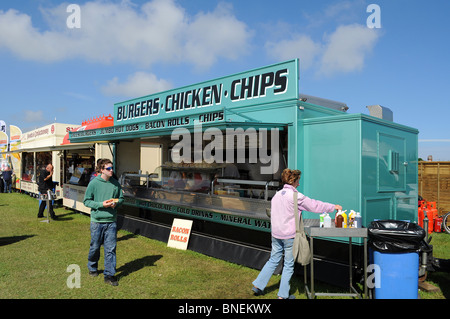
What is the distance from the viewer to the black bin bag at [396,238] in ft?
12.0

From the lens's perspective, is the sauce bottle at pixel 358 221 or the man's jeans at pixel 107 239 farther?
the man's jeans at pixel 107 239

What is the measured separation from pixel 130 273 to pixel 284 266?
239 cm

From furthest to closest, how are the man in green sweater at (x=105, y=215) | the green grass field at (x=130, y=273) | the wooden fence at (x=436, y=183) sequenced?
the wooden fence at (x=436, y=183) < the man in green sweater at (x=105, y=215) < the green grass field at (x=130, y=273)

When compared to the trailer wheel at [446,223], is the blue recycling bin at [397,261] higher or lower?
higher

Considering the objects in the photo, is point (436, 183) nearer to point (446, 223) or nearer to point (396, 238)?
point (446, 223)

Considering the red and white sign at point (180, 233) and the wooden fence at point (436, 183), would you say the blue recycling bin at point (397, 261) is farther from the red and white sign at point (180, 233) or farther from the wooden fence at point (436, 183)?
the wooden fence at point (436, 183)

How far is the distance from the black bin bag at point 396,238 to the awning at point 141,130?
81.1 inches

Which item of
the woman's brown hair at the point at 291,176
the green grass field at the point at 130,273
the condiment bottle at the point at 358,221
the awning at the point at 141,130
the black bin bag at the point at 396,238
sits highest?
the awning at the point at 141,130

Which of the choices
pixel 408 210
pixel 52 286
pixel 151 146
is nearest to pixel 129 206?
pixel 151 146

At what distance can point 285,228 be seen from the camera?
3.82 meters

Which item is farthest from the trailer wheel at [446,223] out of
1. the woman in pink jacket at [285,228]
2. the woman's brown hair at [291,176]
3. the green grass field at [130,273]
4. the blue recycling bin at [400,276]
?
the woman's brown hair at [291,176]

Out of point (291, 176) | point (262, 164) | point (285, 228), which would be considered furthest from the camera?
point (262, 164)

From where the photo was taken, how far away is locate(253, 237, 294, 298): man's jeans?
12.5ft

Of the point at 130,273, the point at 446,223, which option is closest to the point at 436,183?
the point at 446,223
